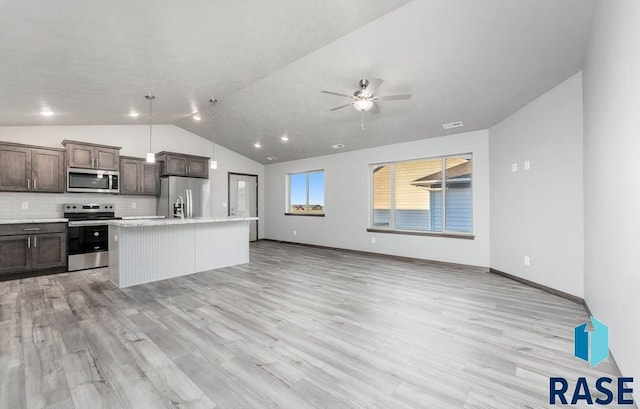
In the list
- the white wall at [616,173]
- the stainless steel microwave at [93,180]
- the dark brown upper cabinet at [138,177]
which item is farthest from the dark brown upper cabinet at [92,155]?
the white wall at [616,173]

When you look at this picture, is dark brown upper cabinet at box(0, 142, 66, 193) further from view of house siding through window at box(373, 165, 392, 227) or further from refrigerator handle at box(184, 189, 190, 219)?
view of house siding through window at box(373, 165, 392, 227)

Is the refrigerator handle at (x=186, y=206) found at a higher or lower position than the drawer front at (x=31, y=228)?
higher

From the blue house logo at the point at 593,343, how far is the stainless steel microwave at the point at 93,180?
292 inches

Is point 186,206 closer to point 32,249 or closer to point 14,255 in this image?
point 32,249

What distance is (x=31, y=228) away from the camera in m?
4.58

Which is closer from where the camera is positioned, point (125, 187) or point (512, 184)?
point (512, 184)

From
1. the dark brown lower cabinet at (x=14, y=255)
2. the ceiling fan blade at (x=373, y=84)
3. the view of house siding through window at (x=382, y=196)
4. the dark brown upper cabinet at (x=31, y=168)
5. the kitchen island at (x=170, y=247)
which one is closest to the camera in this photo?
the ceiling fan blade at (x=373, y=84)

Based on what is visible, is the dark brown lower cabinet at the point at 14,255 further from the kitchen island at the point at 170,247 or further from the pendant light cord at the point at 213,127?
the pendant light cord at the point at 213,127

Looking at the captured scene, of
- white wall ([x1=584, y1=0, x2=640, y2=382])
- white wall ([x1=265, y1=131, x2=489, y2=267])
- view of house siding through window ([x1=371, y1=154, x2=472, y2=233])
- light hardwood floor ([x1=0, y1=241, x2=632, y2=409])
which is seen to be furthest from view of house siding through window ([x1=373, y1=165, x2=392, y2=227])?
white wall ([x1=584, y1=0, x2=640, y2=382])

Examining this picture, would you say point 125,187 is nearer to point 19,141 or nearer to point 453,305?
point 19,141

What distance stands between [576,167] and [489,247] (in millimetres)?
2041

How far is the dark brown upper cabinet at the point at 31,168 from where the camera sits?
15.0ft

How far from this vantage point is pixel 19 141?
4957 mm

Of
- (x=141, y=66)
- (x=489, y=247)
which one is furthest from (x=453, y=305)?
(x=141, y=66)
